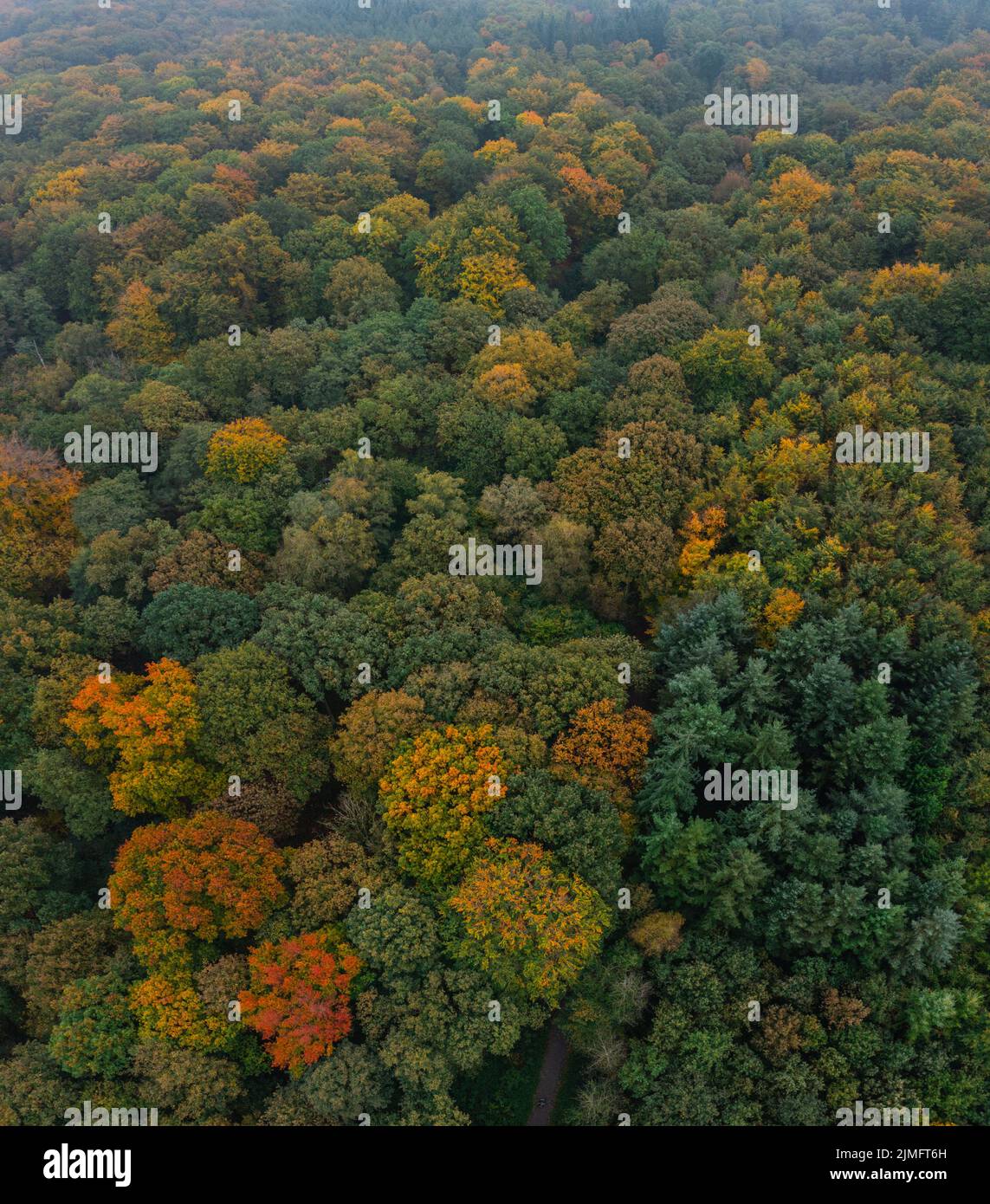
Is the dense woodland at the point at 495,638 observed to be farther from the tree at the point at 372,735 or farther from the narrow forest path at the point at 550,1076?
the narrow forest path at the point at 550,1076

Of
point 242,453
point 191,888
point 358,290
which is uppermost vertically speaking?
point 358,290

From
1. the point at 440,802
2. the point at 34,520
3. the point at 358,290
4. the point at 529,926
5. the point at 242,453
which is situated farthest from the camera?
the point at 358,290

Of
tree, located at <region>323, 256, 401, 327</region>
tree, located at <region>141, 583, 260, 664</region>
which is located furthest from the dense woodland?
tree, located at <region>323, 256, 401, 327</region>

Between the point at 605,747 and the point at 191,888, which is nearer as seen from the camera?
the point at 191,888

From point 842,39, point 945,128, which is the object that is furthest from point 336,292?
point 842,39

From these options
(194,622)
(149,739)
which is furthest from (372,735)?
(194,622)

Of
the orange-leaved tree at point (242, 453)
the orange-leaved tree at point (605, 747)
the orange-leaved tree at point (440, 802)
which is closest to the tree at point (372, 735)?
the orange-leaved tree at point (440, 802)

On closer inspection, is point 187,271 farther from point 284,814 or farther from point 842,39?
point 842,39

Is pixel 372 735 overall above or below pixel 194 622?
below

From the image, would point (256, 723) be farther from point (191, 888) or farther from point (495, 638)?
point (495, 638)
